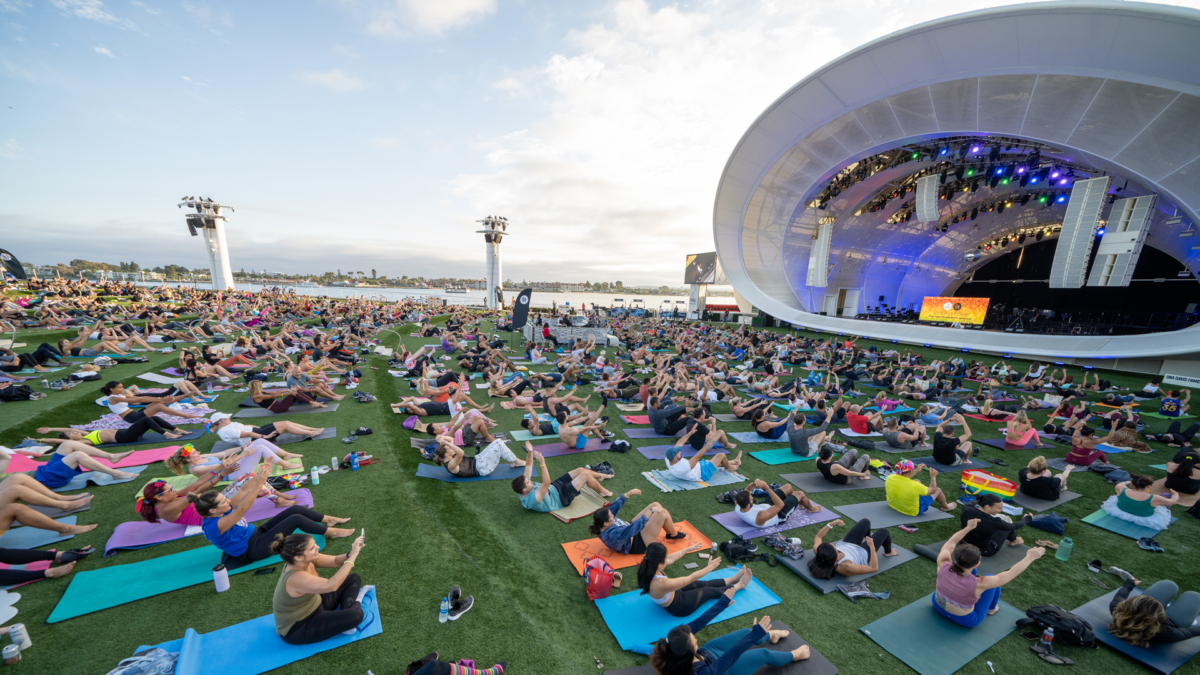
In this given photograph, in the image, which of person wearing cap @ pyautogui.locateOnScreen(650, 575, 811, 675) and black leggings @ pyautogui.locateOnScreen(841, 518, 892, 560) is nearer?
person wearing cap @ pyautogui.locateOnScreen(650, 575, 811, 675)

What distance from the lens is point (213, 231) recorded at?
1580 inches

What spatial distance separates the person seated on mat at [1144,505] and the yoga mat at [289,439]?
1318cm

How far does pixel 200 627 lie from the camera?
343cm

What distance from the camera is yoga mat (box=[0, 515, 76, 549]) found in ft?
13.6

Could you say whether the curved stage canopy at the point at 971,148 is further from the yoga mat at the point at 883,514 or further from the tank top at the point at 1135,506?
the yoga mat at the point at 883,514

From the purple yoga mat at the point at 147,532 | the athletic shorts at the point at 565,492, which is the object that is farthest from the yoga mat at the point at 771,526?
the purple yoga mat at the point at 147,532

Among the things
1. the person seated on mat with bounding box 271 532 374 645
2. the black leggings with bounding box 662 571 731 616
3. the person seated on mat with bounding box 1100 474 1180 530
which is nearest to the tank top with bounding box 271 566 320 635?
the person seated on mat with bounding box 271 532 374 645

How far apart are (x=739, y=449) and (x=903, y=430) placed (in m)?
3.72

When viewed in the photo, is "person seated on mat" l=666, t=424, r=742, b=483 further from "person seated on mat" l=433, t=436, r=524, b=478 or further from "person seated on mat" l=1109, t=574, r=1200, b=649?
"person seated on mat" l=1109, t=574, r=1200, b=649

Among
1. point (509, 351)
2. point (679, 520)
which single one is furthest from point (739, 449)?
point (509, 351)

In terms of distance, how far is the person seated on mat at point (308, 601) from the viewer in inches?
119

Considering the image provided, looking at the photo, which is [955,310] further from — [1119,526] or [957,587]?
[957,587]

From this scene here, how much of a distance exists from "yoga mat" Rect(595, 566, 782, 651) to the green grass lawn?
0.30 ft

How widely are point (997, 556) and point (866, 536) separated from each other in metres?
1.83
